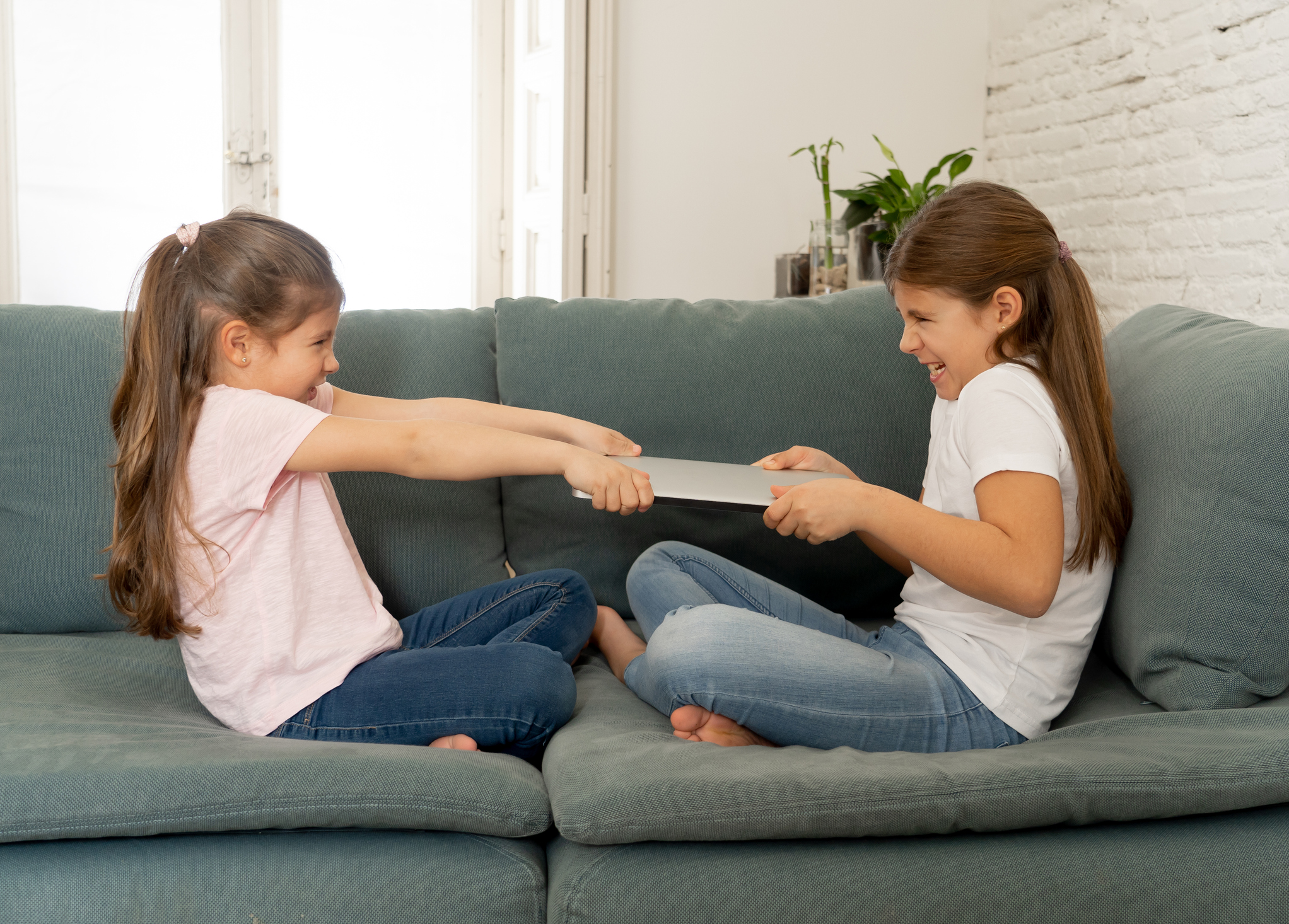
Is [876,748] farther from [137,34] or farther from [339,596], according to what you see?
[137,34]

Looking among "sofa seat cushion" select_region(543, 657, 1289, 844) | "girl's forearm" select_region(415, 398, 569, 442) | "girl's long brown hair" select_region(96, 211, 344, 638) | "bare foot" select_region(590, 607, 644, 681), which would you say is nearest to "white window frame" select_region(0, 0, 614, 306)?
"girl's forearm" select_region(415, 398, 569, 442)

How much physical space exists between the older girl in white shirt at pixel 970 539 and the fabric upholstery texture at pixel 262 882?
0.29 meters

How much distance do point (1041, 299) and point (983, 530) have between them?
0.32 meters

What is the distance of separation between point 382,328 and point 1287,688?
1.27 metres

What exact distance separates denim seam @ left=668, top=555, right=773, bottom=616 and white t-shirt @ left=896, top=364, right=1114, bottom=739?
9.3 inches

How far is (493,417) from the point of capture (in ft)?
4.59

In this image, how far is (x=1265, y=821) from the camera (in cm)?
89

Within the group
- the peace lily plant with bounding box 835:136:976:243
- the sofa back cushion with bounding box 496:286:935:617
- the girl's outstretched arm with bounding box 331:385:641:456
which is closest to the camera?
the girl's outstretched arm with bounding box 331:385:641:456

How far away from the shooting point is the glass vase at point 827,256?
9.04ft

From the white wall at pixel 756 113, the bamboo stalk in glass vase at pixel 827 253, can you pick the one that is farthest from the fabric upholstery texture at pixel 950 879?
the white wall at pixel 756 113

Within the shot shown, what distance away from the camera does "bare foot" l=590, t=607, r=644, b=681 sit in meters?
1.36

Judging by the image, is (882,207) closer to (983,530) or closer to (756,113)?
(756,113)

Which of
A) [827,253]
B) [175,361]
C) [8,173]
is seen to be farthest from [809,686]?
[8,173]

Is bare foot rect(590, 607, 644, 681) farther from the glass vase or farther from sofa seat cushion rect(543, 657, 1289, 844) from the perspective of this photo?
the glass vase
